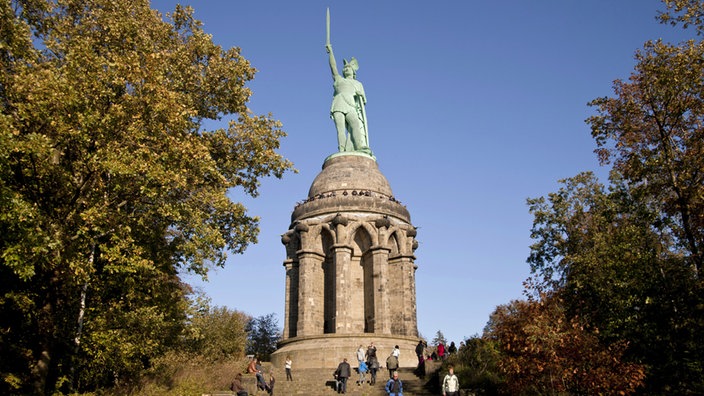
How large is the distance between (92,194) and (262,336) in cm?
3131

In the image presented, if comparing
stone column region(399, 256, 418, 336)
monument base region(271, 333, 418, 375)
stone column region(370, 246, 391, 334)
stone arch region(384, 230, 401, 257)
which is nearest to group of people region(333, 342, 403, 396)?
monument base region(271, 333, 418, 375)

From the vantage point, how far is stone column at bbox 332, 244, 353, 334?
28.4 meters

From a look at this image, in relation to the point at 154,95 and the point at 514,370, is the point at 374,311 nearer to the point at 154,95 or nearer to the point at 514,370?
the point at 514,370

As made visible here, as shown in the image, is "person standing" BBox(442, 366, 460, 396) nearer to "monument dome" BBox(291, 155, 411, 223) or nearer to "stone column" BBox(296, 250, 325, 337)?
"stone column" BBox(296, 250, 325, 337)

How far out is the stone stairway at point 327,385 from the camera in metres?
19.8

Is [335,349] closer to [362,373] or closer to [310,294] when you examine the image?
[310,294]

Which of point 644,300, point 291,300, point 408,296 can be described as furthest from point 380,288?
point 644,300

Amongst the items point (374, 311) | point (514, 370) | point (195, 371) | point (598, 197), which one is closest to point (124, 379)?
point (195, 371)

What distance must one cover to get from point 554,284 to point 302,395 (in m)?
18.0

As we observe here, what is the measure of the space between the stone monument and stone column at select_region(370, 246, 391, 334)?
50 millimetres

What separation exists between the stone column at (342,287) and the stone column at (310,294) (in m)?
1.25

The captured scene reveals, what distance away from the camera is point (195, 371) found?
65.2 ft

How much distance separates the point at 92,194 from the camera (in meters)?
14.0

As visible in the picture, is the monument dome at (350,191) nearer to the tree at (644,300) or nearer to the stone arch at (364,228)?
the stone arch at (364,228)
